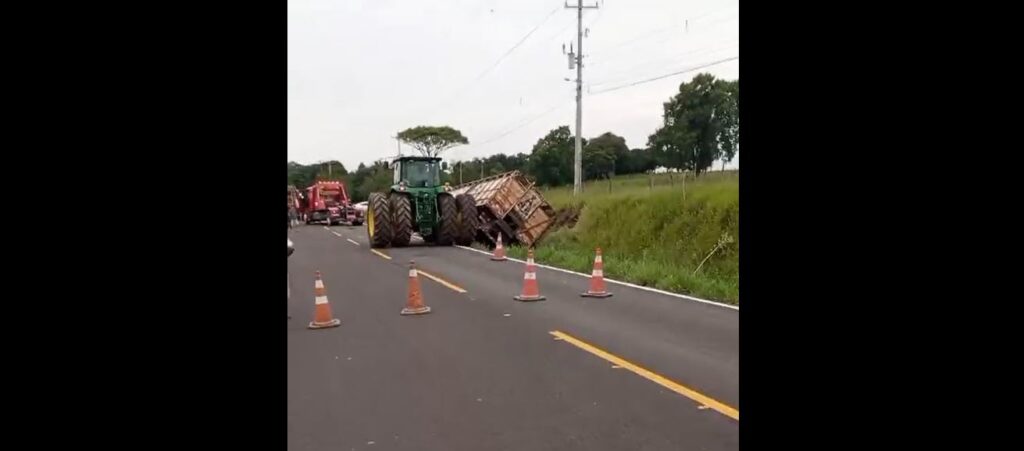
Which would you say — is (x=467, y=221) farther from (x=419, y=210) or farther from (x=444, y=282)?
(x=444, y=282)

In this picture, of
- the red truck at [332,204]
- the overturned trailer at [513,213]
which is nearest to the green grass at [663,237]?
the overturned trailer at [513,213]

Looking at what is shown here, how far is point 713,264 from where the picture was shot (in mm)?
12445

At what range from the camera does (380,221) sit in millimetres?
17750

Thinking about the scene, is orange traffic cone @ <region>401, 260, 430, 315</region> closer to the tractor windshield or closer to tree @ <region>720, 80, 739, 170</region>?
tree @ <region>720, 80, 739, 170</region>

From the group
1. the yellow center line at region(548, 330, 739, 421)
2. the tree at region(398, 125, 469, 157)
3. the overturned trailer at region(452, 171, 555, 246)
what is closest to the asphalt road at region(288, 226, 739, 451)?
the yellow center line at region(548, 330, 739, 421)

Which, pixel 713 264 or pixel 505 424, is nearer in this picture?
pixel 505 424

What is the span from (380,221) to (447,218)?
5.68ft

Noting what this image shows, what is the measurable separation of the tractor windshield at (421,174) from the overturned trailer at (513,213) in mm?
1565

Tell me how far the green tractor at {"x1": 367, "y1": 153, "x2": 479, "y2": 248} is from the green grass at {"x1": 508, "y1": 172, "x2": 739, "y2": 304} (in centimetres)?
185

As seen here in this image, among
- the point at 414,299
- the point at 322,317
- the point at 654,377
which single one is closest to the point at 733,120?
the point at 654,377

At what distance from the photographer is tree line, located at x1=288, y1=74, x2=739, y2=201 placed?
9.03m
